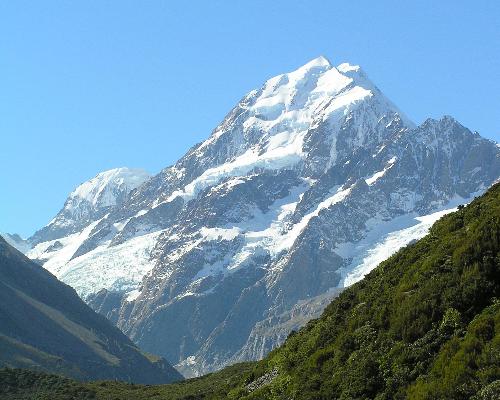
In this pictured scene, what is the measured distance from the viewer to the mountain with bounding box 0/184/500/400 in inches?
1601

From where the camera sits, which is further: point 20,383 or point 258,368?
point 20,383

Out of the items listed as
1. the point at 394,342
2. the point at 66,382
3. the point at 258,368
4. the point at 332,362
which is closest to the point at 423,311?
the point at 394,342

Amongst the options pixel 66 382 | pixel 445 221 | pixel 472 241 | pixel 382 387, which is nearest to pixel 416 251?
pixel 445 221

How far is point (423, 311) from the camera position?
46312mm

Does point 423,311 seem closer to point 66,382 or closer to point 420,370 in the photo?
point 420,370

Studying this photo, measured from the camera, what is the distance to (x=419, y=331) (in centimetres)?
4556

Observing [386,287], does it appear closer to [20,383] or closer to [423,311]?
[423,311]

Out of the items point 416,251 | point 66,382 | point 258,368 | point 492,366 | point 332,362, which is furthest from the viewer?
point 66,382

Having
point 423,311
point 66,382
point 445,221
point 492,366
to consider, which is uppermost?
point 66,382

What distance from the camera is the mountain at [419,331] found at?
133 ft

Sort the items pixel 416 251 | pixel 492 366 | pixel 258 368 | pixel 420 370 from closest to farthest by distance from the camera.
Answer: pixel 492 366 < pixel 420 370 < pixel 416 251 < pixel 258 368

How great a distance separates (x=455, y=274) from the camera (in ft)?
154

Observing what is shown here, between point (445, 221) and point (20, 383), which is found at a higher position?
point (20, 383)

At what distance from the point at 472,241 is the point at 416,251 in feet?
28.7
